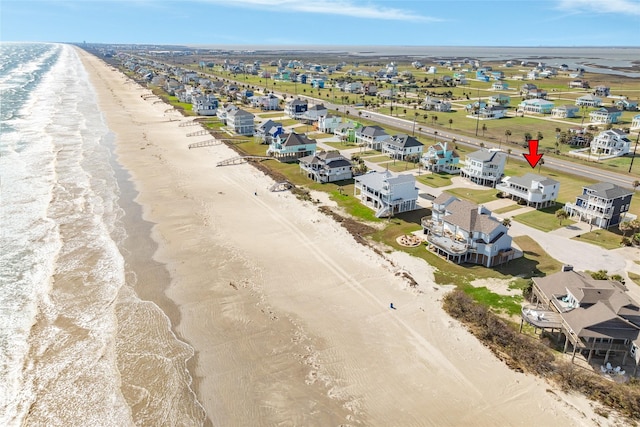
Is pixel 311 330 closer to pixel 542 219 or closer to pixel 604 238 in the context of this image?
pixel 542 219

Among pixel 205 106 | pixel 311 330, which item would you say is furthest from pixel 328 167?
pixel 205 106

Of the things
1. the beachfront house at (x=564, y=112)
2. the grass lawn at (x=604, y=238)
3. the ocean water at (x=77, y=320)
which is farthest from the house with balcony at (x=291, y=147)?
the beachfront house at (x=564, y=112)

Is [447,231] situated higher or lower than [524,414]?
higher

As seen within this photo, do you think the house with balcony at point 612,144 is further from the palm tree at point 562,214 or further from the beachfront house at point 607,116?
the palm tree at point 562,214

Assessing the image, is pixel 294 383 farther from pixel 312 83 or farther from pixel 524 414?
pixel 312 83

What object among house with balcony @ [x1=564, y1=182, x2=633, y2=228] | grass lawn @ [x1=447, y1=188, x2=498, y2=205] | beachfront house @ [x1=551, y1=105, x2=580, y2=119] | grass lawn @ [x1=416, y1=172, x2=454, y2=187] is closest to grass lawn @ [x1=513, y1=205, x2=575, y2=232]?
house with balcony @ [x1=564, y1=182, x2=633, y2=228]

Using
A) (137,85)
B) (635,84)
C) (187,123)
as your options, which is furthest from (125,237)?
(635,84)
